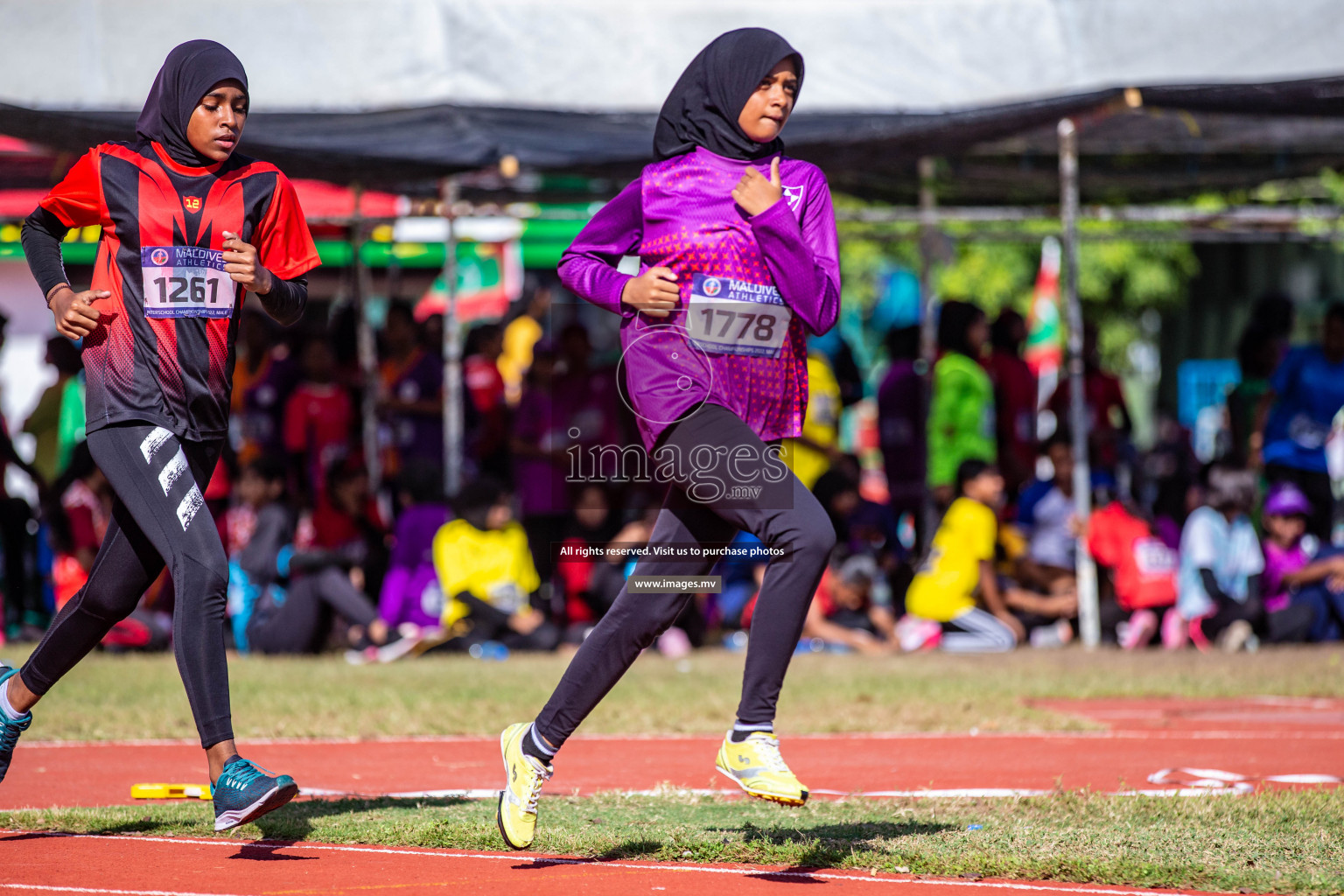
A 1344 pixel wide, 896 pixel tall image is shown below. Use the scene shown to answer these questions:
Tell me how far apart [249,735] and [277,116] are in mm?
4485

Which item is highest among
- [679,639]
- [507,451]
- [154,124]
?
[154,124]

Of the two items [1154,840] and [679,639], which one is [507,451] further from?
[1154,840]

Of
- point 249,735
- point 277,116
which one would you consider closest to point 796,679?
point 249,735

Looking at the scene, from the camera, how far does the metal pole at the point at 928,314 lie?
12422mm

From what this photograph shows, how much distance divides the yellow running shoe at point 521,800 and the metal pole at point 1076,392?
7198 millimetres

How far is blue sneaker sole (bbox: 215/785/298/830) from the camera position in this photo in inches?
167

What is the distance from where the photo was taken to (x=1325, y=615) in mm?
11125

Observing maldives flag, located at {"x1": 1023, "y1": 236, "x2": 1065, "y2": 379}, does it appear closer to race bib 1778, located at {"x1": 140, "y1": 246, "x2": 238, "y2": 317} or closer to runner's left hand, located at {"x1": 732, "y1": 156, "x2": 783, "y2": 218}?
runner's left hand, located at {"x1": 732, "y1": 156, "x2": 783, "y2": 218}

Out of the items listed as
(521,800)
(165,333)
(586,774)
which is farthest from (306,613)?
(521,800)

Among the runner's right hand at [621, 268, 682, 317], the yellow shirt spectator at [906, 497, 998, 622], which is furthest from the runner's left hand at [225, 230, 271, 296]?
the yellow shirt spectator at [906, 497, 998, 622]

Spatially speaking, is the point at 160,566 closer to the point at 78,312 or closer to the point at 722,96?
the point at 78,312

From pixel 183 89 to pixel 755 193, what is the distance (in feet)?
5.43

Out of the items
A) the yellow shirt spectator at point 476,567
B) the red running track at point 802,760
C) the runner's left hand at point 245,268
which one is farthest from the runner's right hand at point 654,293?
the yellow shirt spectator at point 476,567

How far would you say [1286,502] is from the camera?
11.4 m
